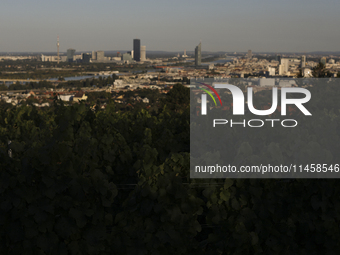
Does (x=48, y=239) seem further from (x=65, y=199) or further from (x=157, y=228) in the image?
(x=157, y=228)

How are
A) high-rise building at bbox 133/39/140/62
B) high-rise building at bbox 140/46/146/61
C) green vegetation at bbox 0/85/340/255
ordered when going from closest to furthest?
green vegetation at bbox 0/85/340/255, high-rise building at bbox 140/46/146/61, high-rise building at bbox 133/39/140/62

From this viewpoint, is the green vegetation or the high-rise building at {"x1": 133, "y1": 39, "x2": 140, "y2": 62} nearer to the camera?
the green vegetation

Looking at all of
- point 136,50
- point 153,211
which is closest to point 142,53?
point 136,50

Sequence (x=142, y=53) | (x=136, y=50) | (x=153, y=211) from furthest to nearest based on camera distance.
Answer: (x=136, y=50) → (x=142, y=53) → (x=153, y=211)

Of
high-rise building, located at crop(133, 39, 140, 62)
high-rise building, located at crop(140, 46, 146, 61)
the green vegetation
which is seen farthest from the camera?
high-rise building, located at crop(133, 39, 140, 62)

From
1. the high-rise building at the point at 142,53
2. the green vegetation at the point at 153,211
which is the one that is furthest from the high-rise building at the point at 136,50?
the green vegetation at the point at 153,211

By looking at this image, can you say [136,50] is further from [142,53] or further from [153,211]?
[153,211]

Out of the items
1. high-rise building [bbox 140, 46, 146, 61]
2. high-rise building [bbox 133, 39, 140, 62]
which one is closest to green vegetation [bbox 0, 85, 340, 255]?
high-rise building [bbox 140, 46, 146, 61]

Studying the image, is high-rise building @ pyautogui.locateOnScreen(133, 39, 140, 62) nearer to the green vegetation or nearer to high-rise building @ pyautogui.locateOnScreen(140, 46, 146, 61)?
high-rise building @ pyautogui.locateOnScreen(140, 46, 146, 61)

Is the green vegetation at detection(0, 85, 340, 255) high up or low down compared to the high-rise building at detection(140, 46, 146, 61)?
down

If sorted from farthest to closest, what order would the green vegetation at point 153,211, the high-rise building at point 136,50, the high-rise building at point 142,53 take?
the high-rise building at point 136,50, the high-rise building at point 142,53, the green vegetation at point 153,211

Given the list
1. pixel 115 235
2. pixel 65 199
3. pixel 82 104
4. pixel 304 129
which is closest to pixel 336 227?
pixel 304 129

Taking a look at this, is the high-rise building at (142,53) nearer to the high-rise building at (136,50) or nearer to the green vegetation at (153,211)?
the high-rise building at (136,50)

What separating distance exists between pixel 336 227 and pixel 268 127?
1.23 meters
